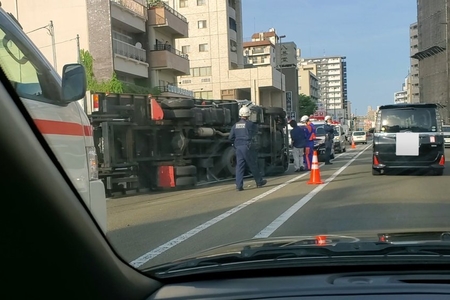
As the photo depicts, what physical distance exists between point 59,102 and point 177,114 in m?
9.86

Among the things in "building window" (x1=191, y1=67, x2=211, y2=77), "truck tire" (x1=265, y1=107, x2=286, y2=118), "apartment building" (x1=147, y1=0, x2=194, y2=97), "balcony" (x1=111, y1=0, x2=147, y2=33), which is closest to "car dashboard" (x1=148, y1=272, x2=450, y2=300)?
"truck tire" (x1=265, y1=107, x2=286, y2=118)

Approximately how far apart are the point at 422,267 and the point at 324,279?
0.40 m

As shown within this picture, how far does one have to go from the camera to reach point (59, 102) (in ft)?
13.1

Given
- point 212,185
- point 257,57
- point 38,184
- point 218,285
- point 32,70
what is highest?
point 257,57

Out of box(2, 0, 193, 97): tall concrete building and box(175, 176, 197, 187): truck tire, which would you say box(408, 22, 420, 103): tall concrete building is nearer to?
box(2, 0, 193, 97): tall concrete building

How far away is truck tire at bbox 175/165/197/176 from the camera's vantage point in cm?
1377

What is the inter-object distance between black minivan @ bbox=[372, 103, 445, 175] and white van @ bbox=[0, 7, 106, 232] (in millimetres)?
11630

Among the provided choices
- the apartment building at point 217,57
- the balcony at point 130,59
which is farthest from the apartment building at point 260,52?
the balcony at point 130,59

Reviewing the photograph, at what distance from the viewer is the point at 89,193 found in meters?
4.15

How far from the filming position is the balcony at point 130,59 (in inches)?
911

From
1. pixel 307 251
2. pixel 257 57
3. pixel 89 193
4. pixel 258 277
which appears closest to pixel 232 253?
pixel 307 251

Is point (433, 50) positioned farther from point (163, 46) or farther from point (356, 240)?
point (356, 240)

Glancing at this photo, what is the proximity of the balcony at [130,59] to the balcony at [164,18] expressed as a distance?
259 cm

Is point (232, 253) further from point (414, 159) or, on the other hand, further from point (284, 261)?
point (414, 159)
